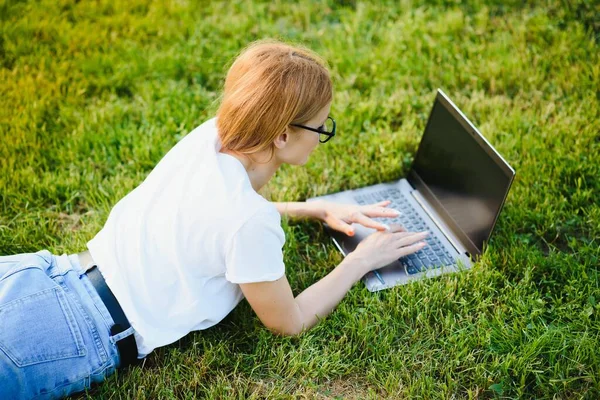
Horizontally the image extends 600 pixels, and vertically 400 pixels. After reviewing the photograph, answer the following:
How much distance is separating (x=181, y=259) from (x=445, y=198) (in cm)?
156

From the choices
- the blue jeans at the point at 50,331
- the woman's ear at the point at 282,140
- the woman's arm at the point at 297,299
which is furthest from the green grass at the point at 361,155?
the woman's ear at the point at 282,140

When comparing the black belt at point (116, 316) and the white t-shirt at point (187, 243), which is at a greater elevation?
the white t-shirt at point (187, 243)

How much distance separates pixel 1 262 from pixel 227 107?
1.12 metres

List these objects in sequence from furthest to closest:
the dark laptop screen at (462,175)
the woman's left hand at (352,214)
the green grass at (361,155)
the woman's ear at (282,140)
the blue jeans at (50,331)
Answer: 1. the woman's left hand at (352,214)
2. the dark laptop screen at (462,175)
3. the green grass at (361,155)
4. the woman's ear at (282,140)
5. the blue jeans at (50,331)

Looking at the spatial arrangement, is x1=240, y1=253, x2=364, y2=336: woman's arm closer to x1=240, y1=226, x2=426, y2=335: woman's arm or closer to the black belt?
x1=240, y1=226, x2=426, y2=335: woman's arm

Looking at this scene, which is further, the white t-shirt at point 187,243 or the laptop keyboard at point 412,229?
the laptop keyboard at point 412,229

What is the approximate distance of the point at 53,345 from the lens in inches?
93.3

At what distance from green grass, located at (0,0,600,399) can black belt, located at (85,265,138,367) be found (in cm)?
17

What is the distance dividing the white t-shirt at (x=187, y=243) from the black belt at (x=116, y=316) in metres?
0.02

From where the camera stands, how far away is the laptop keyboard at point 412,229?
3.17 m

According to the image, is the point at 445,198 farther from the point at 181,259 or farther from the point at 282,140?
the point at 181,259

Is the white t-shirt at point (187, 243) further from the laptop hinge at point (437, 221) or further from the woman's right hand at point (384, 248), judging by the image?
the laptop hinge at point (437, 221)

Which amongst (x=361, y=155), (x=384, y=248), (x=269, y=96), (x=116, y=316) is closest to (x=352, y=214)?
(x=384, y=248)

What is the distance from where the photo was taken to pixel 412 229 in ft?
11.1
